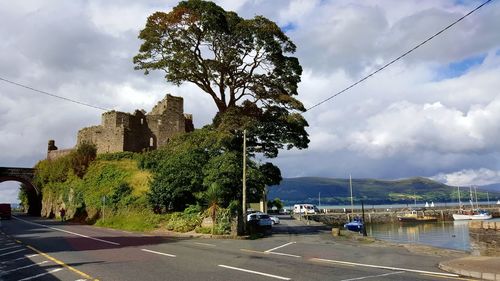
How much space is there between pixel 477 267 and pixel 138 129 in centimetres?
5084

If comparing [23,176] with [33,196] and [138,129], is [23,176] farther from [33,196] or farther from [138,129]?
[138,129]

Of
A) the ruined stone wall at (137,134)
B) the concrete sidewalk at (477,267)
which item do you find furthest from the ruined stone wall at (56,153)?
the concrete sidewalk at (477,267)

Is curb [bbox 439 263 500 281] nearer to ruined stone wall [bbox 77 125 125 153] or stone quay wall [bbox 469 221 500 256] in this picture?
stone quay wall [bbox 469 221 500 256]

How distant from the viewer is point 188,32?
103ft

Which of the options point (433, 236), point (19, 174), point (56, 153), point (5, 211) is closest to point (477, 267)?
point (433, 236)

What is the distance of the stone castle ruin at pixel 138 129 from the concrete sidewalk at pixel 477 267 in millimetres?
46615

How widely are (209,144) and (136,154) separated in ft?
81.5

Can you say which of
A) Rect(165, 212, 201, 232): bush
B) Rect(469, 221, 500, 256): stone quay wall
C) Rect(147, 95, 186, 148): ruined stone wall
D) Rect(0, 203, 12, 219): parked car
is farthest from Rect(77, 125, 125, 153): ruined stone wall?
Rect(469, 221, 500, 256): stone quay wall

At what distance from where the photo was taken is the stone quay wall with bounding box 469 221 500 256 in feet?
49.4

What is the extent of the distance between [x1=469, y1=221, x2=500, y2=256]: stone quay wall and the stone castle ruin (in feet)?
148

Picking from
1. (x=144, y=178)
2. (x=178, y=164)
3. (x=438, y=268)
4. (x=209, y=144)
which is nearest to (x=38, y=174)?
(x=144, y=178)

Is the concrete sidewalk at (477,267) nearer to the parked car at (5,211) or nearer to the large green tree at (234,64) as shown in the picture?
the large green tree at (234,64)

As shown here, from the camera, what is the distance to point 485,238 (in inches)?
608

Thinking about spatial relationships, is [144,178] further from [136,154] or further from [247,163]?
[247,163]
